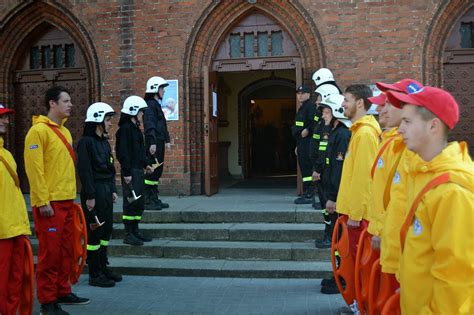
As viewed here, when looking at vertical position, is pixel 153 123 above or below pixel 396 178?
above

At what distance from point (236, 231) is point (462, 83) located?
5799 mm

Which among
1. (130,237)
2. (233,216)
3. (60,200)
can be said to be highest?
(60,200)

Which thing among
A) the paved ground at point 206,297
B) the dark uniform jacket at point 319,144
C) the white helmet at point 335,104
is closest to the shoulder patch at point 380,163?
the white helmet at point 335,104

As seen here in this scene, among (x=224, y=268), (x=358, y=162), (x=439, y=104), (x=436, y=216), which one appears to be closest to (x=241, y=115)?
(x=224, y=268)

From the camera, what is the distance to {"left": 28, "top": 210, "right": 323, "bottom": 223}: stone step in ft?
25.3

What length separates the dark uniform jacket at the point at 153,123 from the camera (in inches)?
314

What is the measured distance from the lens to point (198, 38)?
1018 cm

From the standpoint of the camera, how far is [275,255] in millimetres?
6770

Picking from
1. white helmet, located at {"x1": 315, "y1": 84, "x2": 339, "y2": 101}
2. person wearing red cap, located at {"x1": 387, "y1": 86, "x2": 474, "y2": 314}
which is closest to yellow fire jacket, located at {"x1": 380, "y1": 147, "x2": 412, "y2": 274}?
person wearing red cap, located at {"x1": 387, "y1": 86, "x2": 474, "y2": 314}

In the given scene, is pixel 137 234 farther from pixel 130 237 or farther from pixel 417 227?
pixel 417 227

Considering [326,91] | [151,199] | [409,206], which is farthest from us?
[151,199]

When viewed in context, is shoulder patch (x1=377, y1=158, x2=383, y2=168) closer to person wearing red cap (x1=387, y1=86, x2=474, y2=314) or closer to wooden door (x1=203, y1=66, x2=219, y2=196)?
person wearing red cap (x1=387, y1=86, x2=474, y2=314)

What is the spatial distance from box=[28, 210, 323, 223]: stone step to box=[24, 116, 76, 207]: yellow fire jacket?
9.75 feet

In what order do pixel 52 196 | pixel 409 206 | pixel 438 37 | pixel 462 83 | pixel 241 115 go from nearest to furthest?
pixel 409 206, pixel 52 196, pixel 438 37, pixel 462 83, pixel 241 115
